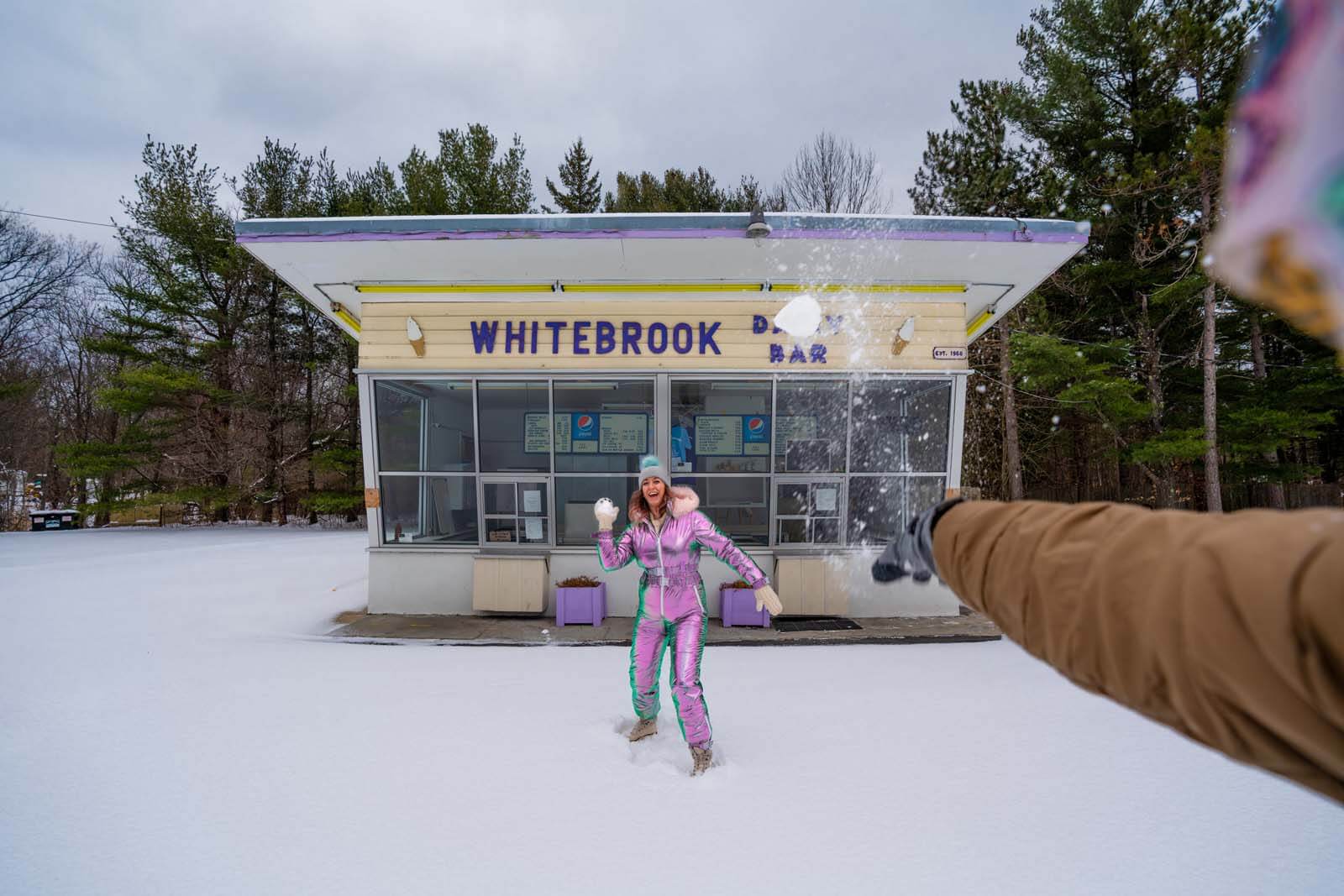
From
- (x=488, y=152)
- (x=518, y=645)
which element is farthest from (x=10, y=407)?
(x=518, y=645)

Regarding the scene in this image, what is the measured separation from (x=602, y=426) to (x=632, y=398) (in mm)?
548

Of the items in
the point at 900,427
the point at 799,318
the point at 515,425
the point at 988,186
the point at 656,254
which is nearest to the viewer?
the point at 656,254

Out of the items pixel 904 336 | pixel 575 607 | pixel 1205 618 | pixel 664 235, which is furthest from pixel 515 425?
pixel 1205 618

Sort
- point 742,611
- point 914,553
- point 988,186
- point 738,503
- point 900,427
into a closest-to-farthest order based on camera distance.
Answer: point 914,553, point 742,611, point 900,427, point 738,503, point 988,186

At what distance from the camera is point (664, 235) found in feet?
18.6

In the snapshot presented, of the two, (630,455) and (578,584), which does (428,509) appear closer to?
(578,584)

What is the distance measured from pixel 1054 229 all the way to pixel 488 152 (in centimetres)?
1892

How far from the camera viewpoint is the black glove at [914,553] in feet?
4.29

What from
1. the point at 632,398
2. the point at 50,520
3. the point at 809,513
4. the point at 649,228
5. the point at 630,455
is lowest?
the point at 50,520

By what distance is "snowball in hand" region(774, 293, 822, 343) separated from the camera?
6.74 m

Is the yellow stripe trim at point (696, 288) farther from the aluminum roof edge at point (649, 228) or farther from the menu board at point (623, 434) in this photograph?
the menu board at point (623, 434)

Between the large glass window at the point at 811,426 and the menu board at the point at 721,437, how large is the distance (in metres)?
0.64

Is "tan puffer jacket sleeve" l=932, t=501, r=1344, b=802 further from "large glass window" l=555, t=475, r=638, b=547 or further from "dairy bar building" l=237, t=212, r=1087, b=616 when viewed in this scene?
"large glass window" l=555, t=475, r=638, b=547

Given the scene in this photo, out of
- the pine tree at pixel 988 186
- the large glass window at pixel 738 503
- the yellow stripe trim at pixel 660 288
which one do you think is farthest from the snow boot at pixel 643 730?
the pine tree at pixel 988 186
